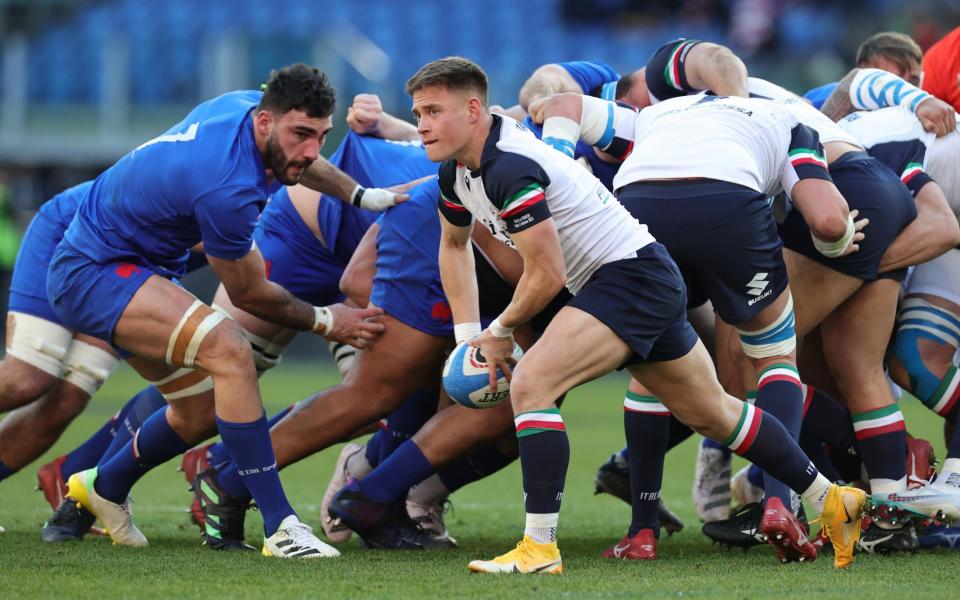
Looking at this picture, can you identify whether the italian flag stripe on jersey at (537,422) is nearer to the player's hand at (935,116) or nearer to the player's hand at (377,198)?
the player's hand at (377,198)

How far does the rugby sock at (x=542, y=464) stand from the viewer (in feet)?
14.6

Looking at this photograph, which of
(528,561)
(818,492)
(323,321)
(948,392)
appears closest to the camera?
(528,561)

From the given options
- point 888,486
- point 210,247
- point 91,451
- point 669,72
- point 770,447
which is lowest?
point 91,451

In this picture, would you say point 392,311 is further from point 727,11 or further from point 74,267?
point 727,11

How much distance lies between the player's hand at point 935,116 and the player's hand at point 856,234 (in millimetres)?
821

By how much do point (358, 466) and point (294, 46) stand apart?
11.0 metres

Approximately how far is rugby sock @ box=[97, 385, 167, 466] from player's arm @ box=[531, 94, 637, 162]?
2.28m

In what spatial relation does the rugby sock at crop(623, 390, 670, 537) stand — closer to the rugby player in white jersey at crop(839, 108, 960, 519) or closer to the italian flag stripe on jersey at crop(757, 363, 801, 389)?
the italian flag stripe on jersey at crop(757, 363, 801, 389)

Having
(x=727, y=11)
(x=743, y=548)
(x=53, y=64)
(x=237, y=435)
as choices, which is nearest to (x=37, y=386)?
(x=237, y=435)

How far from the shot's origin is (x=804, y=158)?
521cm

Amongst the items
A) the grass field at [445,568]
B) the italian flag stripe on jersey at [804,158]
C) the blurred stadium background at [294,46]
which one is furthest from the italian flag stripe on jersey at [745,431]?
the blurred stadium background at [294,46]

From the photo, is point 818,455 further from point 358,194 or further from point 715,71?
point 358,194

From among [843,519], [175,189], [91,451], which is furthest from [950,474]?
[91,451]

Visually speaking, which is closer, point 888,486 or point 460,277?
point 460,277
